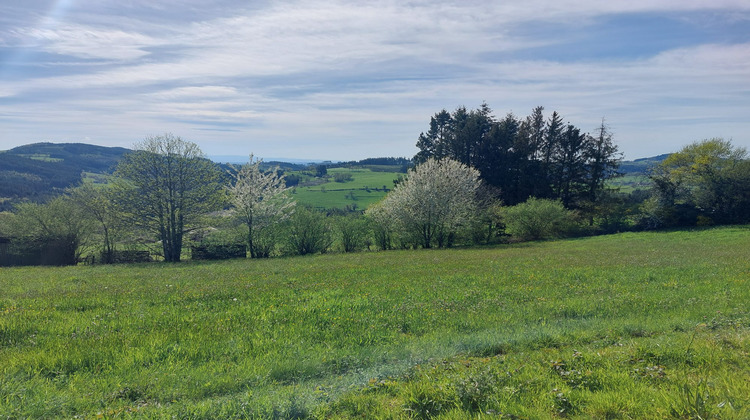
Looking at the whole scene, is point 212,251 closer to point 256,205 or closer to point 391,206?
point 256,205

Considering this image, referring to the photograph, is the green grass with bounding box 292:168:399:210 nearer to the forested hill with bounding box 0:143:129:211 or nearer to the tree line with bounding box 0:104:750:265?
the tree line with bounding box 0:104:750:265

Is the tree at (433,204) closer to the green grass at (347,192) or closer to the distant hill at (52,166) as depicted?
the green grass at (347,192)

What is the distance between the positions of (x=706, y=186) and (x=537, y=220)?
76.1ft

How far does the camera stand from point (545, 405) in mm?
4504

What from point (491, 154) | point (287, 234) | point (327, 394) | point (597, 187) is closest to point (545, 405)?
point (327, 394)

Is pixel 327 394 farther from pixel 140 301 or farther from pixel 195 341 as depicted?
pixel 140 301

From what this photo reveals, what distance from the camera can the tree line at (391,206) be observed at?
120 feet

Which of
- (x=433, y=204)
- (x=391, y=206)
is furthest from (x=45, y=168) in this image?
(x=433, y=204)

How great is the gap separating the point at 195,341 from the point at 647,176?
6161 centimetres

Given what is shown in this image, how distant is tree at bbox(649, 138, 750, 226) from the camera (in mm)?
47188

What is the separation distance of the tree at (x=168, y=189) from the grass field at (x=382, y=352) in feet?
84.1

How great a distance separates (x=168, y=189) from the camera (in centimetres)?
3706

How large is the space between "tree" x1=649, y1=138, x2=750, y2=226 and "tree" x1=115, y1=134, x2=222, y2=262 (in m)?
55.5

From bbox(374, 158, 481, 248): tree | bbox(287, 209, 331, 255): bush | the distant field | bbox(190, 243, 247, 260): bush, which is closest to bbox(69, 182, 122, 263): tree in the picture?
bbox(190, 243, 247, 260): bush
